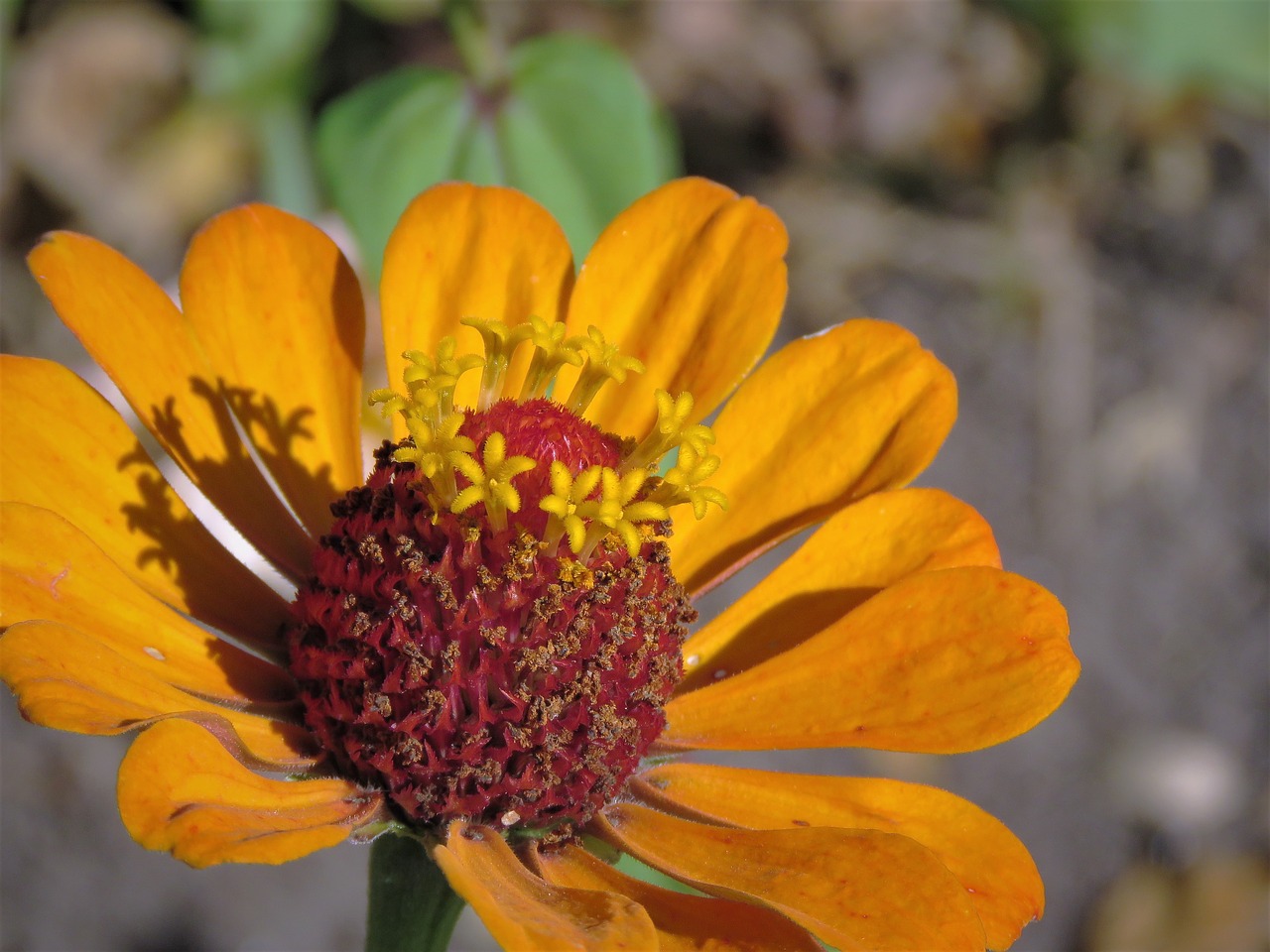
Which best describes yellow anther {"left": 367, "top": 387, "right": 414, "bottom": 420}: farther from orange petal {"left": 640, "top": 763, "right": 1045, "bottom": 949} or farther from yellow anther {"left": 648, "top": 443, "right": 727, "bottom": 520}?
orange petal {"left": 640, "top": 763, "right": 1045, "bottom": 949}

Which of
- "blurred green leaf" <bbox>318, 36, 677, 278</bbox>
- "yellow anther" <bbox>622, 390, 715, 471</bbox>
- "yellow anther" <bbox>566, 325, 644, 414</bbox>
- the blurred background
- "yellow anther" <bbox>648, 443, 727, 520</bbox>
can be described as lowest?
the blurred background

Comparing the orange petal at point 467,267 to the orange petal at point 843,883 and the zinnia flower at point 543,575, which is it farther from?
the orange petal at point 843,883

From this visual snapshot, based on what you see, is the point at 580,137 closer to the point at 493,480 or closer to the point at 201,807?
the point at 493,480

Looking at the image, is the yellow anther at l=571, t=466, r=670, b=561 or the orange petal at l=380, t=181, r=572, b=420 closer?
the yellow anther at l=571, t=466, r=670, b=561

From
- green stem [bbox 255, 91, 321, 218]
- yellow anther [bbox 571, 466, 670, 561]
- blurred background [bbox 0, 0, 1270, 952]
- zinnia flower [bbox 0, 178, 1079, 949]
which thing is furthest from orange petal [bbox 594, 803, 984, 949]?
green stem [bbox 255, 91, 321, 218]

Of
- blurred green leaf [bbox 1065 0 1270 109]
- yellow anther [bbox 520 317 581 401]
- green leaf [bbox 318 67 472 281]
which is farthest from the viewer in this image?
blurred green leaf [bbox 1065 0 1270 109]

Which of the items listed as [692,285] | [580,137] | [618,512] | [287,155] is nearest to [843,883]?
Result: [618,512]
